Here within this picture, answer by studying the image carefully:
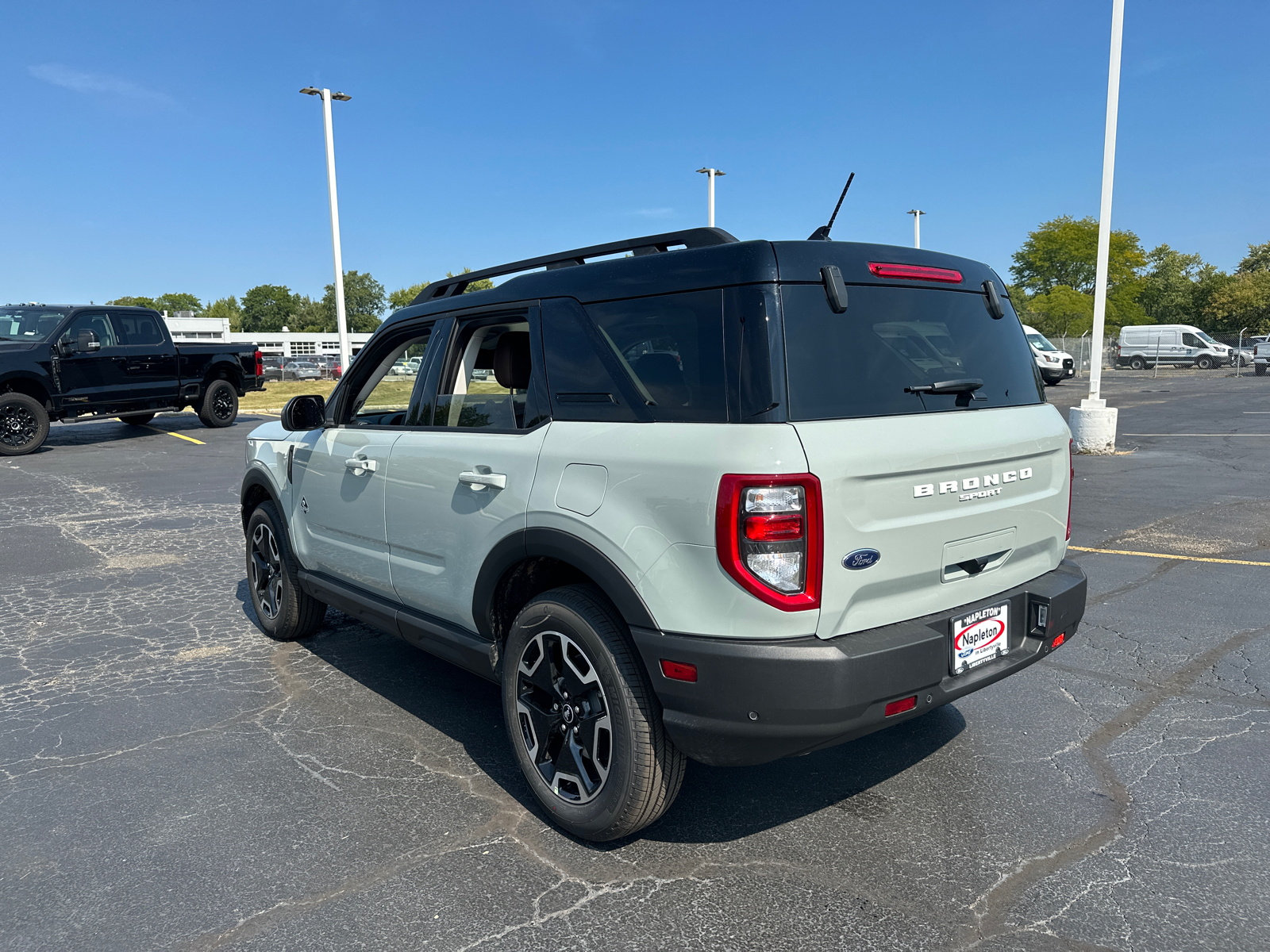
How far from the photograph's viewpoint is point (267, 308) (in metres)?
165

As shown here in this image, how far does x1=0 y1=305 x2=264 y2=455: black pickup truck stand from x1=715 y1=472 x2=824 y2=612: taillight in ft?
50.8

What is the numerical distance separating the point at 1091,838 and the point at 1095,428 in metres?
12.0

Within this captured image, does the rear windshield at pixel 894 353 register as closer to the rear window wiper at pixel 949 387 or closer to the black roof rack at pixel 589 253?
the rear window wiper at pixel 949 387

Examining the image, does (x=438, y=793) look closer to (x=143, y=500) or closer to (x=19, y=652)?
(x=19, y=652)

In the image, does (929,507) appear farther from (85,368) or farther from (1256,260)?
(1256,260)

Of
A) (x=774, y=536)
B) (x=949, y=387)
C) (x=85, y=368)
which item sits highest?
(x=85, y=368)

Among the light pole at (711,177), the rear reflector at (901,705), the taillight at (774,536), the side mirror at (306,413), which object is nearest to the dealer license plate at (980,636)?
the rear reflector at (901,705)

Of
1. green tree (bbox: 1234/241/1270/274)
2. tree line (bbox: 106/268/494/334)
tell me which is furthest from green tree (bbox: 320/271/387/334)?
green tree (bbox: 1234/241/1270/274)

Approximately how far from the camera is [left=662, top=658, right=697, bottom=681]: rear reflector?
2.61 meters

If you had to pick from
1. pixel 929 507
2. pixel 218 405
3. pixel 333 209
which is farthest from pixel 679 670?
pixel 333 209

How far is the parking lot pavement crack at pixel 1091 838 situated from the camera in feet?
8.55

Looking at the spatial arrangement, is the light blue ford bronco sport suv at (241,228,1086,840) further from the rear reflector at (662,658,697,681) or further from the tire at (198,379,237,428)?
the tire at (198,379,237,428)

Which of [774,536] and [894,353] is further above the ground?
[894,353]

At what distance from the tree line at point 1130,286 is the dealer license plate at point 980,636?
68.4 metres
